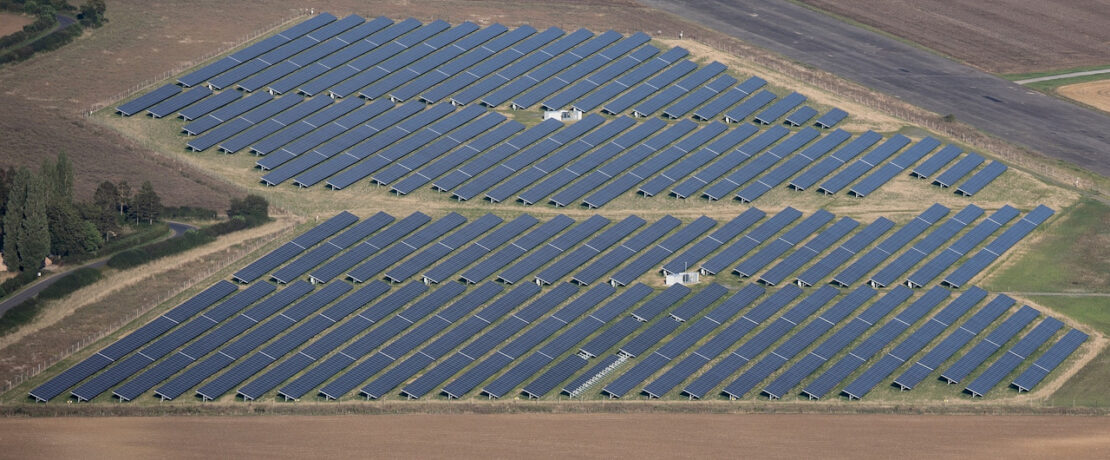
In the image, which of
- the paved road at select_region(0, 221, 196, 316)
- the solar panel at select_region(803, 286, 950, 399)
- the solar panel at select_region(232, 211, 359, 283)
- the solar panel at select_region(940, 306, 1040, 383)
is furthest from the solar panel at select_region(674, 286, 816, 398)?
the paved road at select_region(0, 221, 196, 316)

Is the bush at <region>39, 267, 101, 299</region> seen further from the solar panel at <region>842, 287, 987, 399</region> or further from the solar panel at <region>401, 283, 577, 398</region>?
the solar panel at <region>842, 287, 987, 399</region>

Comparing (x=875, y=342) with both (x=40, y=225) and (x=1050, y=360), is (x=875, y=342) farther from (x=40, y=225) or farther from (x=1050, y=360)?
(x=40, y=225)

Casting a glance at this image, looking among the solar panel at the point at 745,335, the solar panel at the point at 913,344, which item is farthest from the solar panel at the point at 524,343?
the solar panel at the point at 913,344

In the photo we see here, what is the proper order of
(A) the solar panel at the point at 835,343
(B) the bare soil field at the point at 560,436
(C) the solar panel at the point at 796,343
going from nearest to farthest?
(B) the bare soil field at the point at 560,436
(C) the solar panel at the point at 796,343
(A) the solar panel at the point at 835,343

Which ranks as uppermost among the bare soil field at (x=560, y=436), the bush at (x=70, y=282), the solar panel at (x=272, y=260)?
the bare soil field at (x=560, y=436)

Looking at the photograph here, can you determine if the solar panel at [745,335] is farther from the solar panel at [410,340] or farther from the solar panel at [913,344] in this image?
the solar panel at [410,340]

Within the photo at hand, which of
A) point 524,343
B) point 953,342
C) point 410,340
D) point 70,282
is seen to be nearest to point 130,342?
point 70,282

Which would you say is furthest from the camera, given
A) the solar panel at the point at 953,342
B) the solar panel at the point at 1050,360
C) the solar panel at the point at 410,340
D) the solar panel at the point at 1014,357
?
the solar panel at the point at 1050,360
